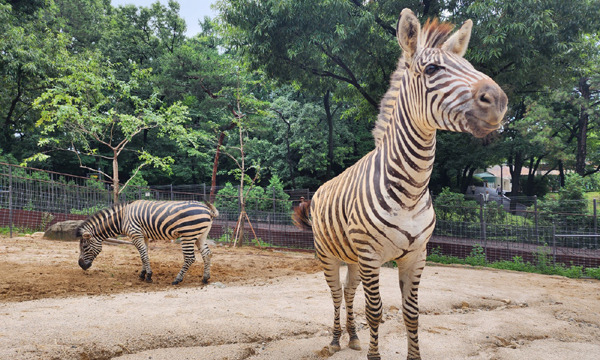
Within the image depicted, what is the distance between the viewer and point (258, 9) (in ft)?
37.7

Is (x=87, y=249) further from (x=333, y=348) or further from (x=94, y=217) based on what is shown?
(x=333, y=348)

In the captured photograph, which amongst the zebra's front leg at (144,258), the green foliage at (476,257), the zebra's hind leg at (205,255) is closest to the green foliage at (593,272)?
the green foliage at (476,257)

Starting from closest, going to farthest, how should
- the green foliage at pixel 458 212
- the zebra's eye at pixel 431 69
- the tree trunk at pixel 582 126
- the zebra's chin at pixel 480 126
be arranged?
the zebra's chin at pixel 480 126 → the zebra's eye at pixel 431 69 → the green foliage at pixel 458 212 → the tree trunk at pixel 582 126

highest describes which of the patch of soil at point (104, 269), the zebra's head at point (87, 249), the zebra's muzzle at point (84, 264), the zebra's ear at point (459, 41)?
the zebra's ear at point (459, 41)

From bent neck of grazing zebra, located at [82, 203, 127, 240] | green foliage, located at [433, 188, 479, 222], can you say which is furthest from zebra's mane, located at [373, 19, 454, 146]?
green foliage, located at [433, 188, 479, 222]

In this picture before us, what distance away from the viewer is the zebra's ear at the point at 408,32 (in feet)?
8.68

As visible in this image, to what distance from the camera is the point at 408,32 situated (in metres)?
2.70

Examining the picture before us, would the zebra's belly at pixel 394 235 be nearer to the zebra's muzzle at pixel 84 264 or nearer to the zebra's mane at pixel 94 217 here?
the zebra's muzzle at pixel 84 264

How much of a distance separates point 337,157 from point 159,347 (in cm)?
2235

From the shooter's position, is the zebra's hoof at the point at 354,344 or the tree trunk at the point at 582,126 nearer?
the zebra's hoof at the point at 354,344

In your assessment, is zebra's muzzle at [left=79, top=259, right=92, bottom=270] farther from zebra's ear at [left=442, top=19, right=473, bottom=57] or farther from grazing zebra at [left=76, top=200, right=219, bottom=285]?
zebra's ear at [left=442, top=19, right=473, bottom=57]

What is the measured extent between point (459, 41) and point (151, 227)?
21.9ft

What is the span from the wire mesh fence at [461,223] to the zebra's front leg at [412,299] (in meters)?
8.71

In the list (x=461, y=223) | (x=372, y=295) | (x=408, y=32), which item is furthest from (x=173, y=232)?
(x=461, y=223)
